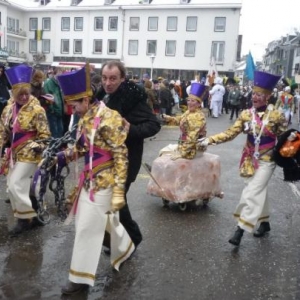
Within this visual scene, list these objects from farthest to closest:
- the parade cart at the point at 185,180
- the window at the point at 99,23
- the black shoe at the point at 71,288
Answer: the window at the point at 99,23 < the parade cart at the point at 185,180 < the black shoe at the point at 71,288

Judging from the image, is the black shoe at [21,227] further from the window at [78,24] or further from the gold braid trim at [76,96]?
the window at [78,24]

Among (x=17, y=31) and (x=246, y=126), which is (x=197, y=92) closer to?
(x=246, y=126)

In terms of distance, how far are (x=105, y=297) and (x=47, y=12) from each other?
169 ft

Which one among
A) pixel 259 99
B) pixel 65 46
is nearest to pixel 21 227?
pixel 259 99

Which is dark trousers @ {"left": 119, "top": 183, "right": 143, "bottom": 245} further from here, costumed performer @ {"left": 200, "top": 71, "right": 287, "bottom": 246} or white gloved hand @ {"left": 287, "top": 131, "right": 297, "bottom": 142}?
white gloved hand @ {"left": 287, "top": 131, "right": 297, "bottom": 142}

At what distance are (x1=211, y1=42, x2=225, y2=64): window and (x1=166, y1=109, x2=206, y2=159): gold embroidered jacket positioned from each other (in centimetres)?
3986

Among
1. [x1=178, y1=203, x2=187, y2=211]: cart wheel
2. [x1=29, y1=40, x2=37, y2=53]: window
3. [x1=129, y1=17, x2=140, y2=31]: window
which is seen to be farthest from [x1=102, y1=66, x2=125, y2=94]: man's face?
[x1=29, y1=40, x2=37, y2=53]: window

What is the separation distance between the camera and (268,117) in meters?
4.79

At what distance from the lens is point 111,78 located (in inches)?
143

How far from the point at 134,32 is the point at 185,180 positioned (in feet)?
141

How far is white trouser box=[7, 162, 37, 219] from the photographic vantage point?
4.69 m

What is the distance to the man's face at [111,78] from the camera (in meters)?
3.62

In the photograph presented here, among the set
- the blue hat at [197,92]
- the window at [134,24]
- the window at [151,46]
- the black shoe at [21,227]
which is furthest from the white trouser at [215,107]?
the window at [134,24]

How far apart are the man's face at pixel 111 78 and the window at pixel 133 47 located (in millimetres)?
44173
